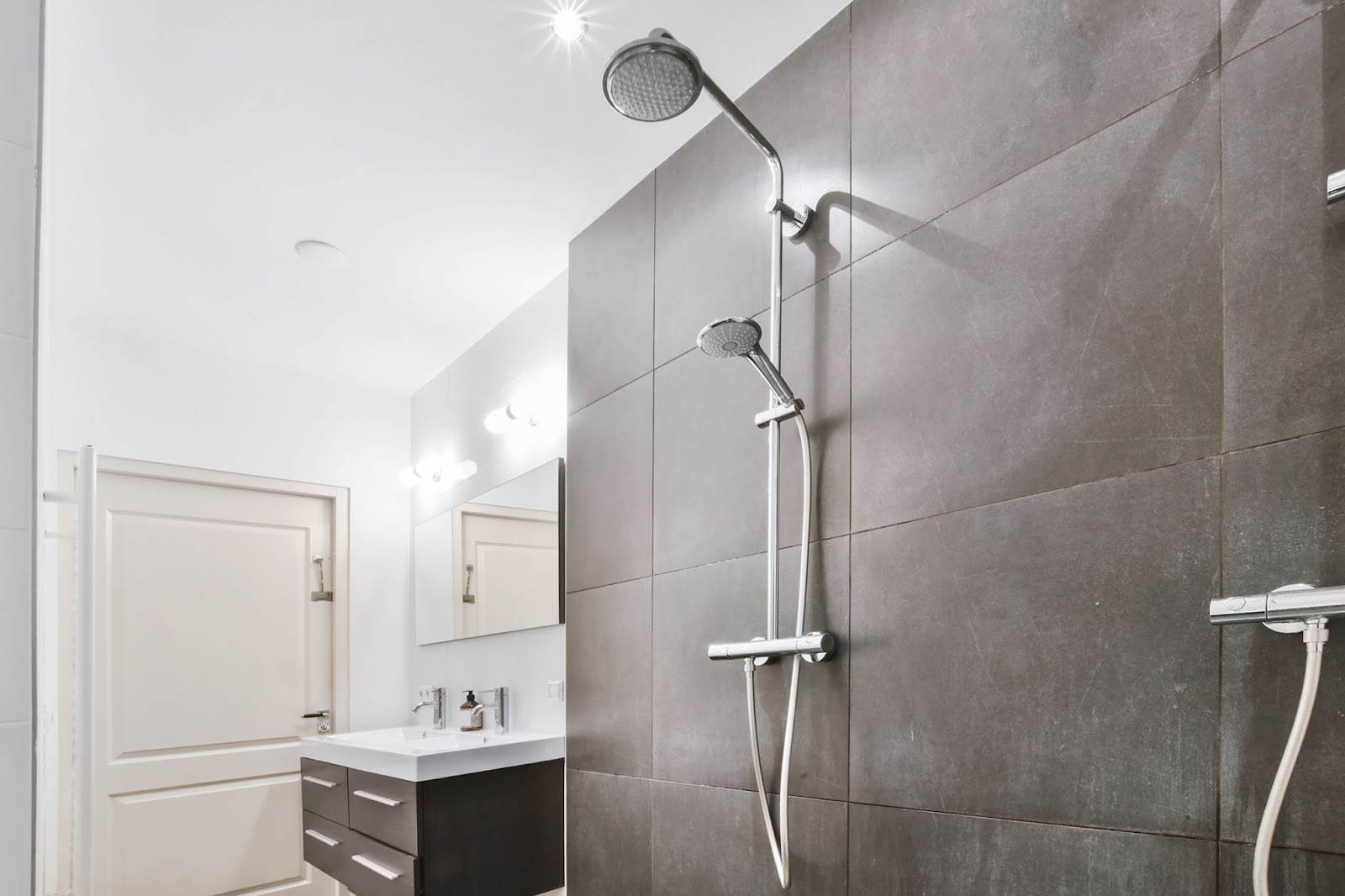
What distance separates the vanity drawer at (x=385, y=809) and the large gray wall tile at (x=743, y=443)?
1011mm

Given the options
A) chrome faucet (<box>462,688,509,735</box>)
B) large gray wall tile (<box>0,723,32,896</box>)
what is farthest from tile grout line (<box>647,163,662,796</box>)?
large gray wall tile (<box>0,723,32,896</box>)

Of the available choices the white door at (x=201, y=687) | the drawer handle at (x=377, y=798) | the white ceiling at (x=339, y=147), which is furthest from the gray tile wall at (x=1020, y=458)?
the white door at (x=201, y=687)

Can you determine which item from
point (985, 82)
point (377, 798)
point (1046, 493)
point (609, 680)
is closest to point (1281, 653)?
point (1046, 493)

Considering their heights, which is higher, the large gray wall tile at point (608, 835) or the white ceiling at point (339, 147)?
the white ceiling at point (339, 147)

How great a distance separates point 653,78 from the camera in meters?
1.54

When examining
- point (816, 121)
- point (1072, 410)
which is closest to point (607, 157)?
point (816, 121)

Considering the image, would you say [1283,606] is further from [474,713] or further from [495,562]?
[474,713]

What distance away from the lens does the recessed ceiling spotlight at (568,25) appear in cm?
197

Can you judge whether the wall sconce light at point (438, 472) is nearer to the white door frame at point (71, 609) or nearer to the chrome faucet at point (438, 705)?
the white door frame at point (71, 609)

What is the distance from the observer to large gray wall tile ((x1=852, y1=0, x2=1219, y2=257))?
1360mm

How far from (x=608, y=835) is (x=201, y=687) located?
2114 mm

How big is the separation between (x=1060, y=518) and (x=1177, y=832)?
446 millimetres

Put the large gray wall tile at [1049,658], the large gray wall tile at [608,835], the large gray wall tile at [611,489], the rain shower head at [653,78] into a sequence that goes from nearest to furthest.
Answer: the large gray wall tile at [1049,658] → the rain shower head at [653,78] → the large gray wall tile at [608,835] → the large gray wall tile at [611,489]

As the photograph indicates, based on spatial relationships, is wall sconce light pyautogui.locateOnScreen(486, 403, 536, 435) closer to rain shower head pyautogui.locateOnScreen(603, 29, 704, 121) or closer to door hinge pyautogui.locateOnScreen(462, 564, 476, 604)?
door hinge pyautogui.locateOnScreen(462, 564, 476, 604)
